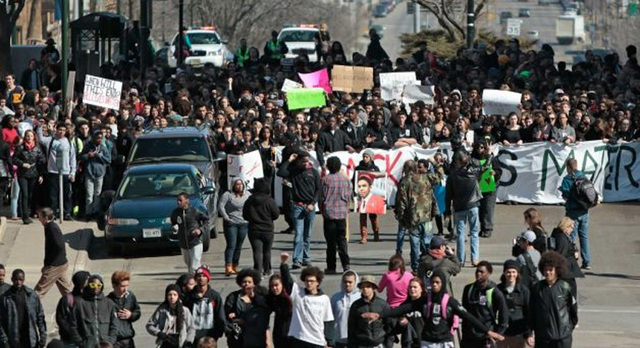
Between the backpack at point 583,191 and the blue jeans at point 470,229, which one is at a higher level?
the backpack at point 583,191

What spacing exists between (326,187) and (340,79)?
11.1m

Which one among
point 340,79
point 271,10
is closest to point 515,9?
point 271,10

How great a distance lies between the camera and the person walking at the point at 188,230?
22562 mm

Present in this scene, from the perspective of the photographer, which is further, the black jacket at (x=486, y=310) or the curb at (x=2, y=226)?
the curb at (x=2, y=226)

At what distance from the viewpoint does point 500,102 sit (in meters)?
31.4

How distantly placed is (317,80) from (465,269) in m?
11.2

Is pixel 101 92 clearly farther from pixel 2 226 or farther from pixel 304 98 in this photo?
pixel 2 226

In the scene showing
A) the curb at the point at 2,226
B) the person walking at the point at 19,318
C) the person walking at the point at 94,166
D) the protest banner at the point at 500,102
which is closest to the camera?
the person walking at the point at 19,318

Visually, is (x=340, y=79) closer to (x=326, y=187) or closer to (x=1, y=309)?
(x=326, y=187)

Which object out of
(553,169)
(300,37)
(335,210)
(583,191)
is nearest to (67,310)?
(335,210)

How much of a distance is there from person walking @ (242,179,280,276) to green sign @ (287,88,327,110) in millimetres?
9046

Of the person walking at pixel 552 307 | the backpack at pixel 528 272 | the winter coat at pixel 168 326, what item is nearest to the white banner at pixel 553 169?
the backpack at pixel 528 272

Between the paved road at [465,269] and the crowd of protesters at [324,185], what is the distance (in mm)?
541

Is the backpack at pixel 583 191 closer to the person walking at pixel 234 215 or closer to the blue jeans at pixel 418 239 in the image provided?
the blue jeans at pixel 418 239
